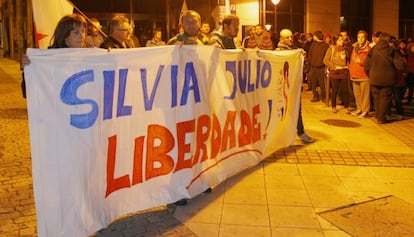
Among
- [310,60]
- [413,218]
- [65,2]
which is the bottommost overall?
[413,218]

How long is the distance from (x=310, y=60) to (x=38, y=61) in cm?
1008

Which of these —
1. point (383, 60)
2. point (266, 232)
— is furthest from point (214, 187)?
point (383, 60)

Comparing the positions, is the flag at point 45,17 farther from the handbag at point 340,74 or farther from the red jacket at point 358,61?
the handbag at point 340,74

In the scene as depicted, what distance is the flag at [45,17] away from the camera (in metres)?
5.29

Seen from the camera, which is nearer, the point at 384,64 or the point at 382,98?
the point at 384,64

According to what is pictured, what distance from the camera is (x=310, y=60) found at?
41.5 ft

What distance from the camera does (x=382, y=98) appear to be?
32.2 ft

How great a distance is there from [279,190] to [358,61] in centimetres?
585

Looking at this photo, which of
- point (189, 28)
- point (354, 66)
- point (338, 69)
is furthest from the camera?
point (338, 69)

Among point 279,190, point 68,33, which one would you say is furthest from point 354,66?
point 68,33

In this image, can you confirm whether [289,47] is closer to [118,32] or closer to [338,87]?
[118,32]

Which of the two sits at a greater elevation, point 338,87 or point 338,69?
point 338,69

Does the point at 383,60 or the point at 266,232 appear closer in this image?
the point at 266,232

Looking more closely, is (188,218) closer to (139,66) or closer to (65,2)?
(139,66)
